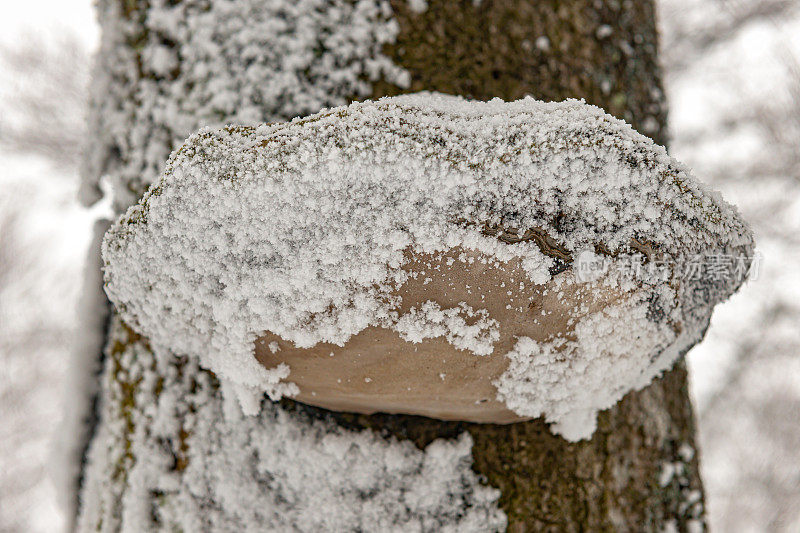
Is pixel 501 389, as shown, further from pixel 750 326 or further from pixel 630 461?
pixel 750 326

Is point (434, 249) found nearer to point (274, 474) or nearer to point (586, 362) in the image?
point (586, 362)

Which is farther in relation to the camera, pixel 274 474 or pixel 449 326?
pixel 274 474

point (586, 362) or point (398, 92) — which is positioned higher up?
point (398, 92)

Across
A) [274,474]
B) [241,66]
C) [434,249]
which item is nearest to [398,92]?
Result: [241,66]

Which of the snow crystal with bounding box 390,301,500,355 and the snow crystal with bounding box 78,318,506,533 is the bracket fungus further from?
the snow crystal with bounding box 78,318,506,533

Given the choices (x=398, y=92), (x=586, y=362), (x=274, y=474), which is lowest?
(x=274, y=474)

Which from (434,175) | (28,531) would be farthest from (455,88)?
(28,531)
